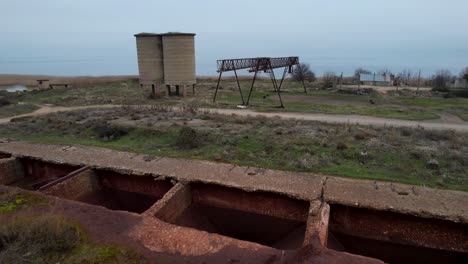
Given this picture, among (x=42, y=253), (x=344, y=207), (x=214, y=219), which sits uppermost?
(x=42, y=253)

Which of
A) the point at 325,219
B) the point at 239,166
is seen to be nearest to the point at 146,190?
the point at 239,166

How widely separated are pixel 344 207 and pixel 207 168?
5365 mm

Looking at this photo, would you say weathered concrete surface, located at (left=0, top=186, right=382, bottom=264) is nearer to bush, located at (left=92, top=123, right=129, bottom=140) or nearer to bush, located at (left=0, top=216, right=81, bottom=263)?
bush, located at (left=0, top=216, right=81, bottom=263)

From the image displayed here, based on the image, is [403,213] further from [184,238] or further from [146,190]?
[146,190]

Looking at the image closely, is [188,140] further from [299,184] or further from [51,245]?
[51,245]

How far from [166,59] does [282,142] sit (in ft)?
62.0

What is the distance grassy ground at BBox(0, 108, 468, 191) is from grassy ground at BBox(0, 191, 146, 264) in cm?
726

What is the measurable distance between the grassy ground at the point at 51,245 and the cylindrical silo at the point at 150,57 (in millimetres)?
26703

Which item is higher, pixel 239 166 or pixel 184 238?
pixel 184 238

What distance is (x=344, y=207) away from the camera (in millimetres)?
6430

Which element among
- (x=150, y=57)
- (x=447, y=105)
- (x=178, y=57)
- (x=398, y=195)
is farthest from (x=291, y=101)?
(x=398, y=195)

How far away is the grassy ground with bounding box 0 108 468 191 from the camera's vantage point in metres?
10.7

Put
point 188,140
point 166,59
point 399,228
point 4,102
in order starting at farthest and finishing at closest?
point 166,59 → point 4,102 → point 188,140 → point 399,228

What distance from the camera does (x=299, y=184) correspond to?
9.30m
